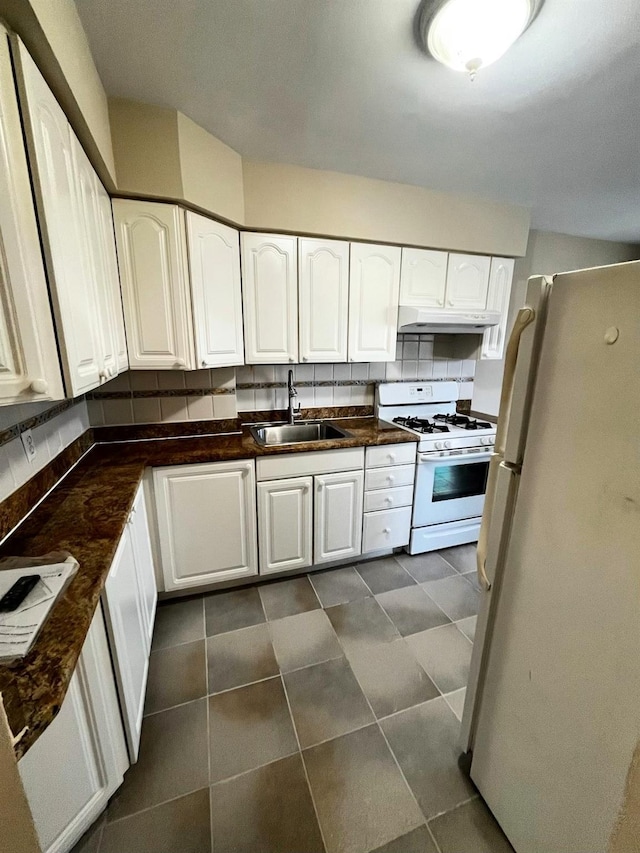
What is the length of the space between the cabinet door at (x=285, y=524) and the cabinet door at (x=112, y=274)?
1020 millimetres

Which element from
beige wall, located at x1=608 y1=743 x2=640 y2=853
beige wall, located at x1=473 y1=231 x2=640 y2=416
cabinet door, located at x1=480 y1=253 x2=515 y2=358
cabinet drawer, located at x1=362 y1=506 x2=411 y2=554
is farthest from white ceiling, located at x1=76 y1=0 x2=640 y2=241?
cabinet drawer, located at x1=362 y1=506 x2=411 y2=554

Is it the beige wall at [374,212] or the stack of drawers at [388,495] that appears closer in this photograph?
the beige wall at [374,212]

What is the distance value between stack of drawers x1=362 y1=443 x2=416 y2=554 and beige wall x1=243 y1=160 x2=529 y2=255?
1399 mm

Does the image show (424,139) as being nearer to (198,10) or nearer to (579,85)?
(579,85)

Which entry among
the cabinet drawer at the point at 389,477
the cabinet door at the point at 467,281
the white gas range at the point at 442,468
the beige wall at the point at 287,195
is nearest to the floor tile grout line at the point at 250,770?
the cabinet drawer at the point at 389,477

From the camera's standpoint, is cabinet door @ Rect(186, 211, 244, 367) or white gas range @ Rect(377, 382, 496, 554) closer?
cabinet door @ Rect(186, 211, 244, 367)

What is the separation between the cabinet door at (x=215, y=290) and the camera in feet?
5.80

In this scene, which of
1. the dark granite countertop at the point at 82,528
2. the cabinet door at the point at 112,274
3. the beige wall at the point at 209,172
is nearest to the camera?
the dark granite countertop at the point at 82,528

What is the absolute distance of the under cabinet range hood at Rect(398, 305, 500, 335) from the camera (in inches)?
88.7

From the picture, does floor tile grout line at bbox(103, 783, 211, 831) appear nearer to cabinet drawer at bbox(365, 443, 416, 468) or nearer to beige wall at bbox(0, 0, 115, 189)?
cabinet drawer at bbox(365, 443, 416, 468)

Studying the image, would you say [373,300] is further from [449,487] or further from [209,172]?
[449,487]

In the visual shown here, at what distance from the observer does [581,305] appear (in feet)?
2.68

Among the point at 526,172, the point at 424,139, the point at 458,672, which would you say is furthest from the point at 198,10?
the point at 458,672

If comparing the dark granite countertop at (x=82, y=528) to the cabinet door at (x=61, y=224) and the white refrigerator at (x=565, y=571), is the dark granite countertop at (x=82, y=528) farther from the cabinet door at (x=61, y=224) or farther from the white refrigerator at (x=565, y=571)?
the white refrigerator at (x=565, y=571)
